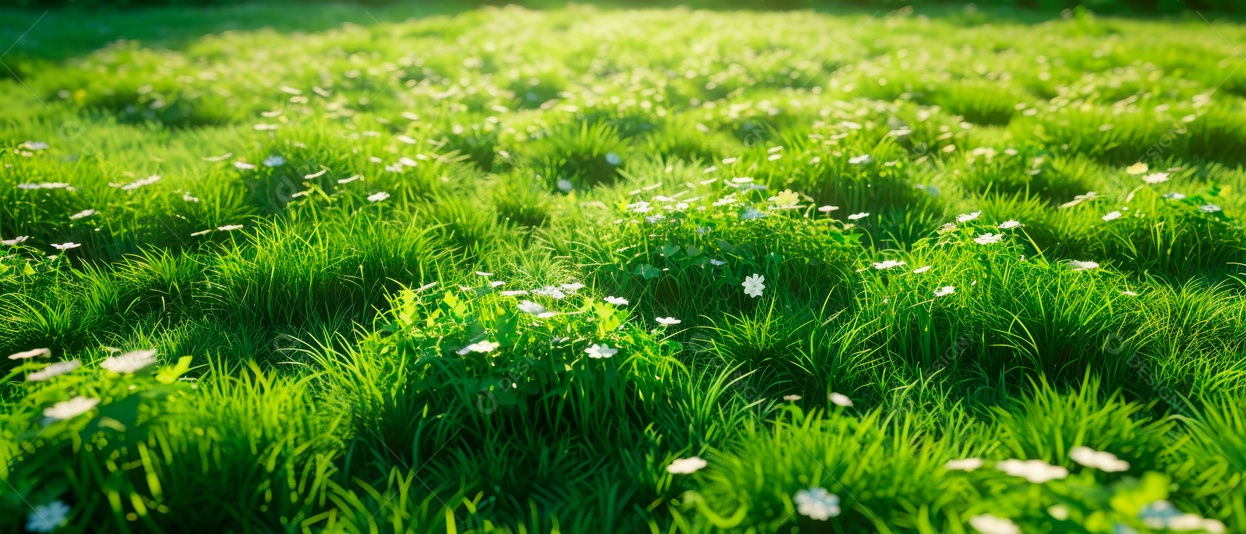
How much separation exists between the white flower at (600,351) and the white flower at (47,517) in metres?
1.20

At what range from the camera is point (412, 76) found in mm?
7141

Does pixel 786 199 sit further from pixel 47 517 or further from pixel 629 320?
pixel 47 517

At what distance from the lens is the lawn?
1627 mm

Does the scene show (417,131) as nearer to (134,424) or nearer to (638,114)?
(638,114)

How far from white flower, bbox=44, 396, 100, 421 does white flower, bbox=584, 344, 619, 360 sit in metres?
1.16

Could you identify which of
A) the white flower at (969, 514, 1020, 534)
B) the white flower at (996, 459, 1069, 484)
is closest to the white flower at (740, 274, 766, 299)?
the white flower at (996, 459, 1069, 484)

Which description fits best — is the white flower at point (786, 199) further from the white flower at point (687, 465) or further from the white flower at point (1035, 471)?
the white flower at point (1035, 471)

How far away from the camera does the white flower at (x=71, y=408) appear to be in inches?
59.8

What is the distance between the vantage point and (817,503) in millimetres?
1485

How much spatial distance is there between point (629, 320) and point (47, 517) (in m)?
1.68

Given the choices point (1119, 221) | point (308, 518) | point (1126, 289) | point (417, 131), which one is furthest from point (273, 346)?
point (1119, 221)

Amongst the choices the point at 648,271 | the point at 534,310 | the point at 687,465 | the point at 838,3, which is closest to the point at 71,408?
the point at 534,310

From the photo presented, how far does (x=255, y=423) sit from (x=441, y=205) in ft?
5.53

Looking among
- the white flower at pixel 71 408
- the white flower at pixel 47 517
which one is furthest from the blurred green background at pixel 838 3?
the white flower at pixel 47 517
